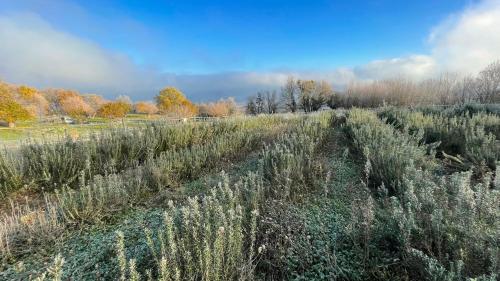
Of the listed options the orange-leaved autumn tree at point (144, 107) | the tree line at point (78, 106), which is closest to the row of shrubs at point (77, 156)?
the tree line at point (78, 106)

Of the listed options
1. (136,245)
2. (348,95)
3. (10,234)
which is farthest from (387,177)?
(348,95)

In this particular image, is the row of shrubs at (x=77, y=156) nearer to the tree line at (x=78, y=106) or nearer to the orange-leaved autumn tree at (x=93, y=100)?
the tree line at (x=78, y=106)

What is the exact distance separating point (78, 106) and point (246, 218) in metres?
49.6

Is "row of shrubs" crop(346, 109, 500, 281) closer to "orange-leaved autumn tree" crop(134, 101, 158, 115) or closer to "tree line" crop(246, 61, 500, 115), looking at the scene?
"tree line" crop(246, 61, 500, 115)

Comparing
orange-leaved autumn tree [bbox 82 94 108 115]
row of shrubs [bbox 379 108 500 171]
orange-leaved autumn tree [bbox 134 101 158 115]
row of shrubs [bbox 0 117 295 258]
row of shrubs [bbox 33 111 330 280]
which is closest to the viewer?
row of shrubs [bbox 33 111 330 280]

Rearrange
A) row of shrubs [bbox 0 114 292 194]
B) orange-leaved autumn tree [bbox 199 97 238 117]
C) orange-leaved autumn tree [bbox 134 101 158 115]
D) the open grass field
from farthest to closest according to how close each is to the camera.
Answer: orange-leaved autumn tree [bbox 134 101 158 115], orange-leaved autumn tree [bbox 199 97 238 117], row of shrubs [bbox 0 114 292 194], the open grass field

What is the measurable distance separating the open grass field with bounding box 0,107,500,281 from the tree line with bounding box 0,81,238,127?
19.9 m

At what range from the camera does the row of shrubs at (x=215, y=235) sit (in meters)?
1.75

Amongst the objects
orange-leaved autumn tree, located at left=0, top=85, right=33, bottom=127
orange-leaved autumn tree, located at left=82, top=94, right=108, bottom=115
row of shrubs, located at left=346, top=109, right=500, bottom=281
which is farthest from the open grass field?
orange-leaved autumn tree, located at left=82, top=94, right=108, bottom=115

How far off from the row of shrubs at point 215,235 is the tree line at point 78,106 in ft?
70.1

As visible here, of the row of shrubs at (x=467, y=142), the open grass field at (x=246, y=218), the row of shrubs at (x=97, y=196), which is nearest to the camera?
the open grass field at (x=246, y=218)

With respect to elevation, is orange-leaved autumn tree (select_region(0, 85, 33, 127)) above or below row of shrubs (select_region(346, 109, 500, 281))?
above

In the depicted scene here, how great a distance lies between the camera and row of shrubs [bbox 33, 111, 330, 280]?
5.73 feet

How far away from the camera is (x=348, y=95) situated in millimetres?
38469
